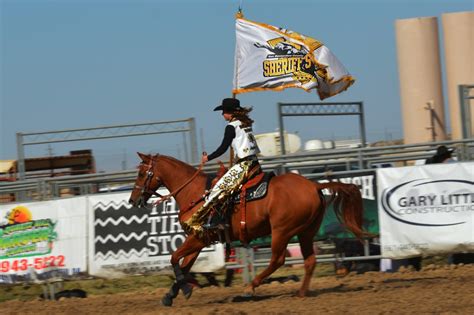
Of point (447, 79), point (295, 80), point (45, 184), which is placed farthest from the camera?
point (447, 79)

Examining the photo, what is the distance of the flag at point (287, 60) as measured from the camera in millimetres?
17359

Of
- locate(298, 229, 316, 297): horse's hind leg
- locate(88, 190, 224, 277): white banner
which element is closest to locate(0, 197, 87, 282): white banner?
locate(88, 190, 224, 277): white banner

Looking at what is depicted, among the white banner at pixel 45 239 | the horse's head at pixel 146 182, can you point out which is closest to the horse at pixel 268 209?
the horse's head at pixel 146 182

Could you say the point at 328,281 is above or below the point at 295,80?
below

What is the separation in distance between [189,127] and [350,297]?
6352 mm

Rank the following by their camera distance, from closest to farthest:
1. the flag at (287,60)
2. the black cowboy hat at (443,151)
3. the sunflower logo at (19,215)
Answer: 1. the black cowboy hat at (443,151)
2. the sunflower logo at (19,215)
3. the flag at (287,60)

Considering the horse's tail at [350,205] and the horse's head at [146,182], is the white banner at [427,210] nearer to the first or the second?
the horse's tail at [350,205]

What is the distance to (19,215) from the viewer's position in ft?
49.0

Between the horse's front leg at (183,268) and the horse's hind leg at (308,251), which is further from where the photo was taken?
the horse's hind leg at (308,251)

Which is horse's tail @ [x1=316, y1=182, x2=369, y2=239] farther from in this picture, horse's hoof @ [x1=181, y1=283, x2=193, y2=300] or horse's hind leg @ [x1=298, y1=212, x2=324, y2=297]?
horse's hoof @ [x1=181, y1=283, x2=193, y2=300]

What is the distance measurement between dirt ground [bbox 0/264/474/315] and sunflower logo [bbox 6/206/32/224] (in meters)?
1.66

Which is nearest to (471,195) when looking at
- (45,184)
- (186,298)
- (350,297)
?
(350,297)

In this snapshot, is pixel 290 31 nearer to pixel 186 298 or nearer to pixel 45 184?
pixel 45 184

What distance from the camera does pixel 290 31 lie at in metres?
17.7
